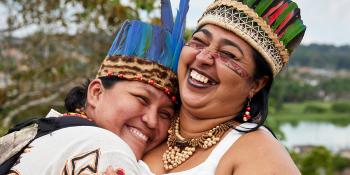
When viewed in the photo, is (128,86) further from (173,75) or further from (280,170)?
(280,170)

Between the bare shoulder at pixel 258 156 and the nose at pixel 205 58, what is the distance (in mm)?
392

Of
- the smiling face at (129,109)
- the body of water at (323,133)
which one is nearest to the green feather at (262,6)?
the smiling face at (129,109)

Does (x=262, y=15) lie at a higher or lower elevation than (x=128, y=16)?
higher

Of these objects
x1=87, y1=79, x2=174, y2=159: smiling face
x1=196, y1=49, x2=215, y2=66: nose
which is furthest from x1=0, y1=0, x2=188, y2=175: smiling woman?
x1=196, y1=49, x2=215, y2=66: nose

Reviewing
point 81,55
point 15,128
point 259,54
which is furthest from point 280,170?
point 81,55

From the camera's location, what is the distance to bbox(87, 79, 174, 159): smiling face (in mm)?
2926

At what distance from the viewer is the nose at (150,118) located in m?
2.99

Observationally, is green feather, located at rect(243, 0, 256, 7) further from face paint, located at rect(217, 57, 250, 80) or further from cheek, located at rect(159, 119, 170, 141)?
cheek, located at rect(159, 119, 170, 141)

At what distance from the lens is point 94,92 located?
301cm

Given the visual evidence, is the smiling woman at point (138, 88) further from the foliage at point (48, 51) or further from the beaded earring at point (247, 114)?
the foliage at point (48, 51)

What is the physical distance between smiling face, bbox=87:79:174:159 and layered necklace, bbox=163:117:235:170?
15 cm

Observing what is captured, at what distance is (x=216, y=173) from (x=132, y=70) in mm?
667

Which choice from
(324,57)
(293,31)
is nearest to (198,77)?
(293,31)

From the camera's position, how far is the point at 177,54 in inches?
126
